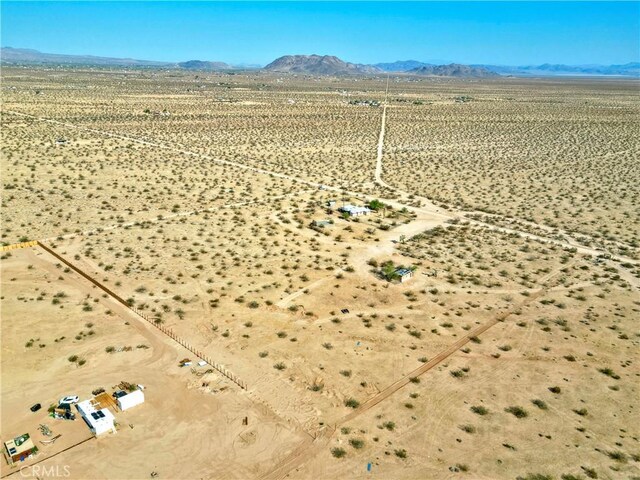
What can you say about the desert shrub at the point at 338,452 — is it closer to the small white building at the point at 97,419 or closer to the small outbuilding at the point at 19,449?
the small white building at the point at 97,419

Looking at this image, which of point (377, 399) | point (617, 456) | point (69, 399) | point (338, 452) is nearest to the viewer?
point (617, 456)

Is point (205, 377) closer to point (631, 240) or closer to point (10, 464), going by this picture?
point (10, 464)

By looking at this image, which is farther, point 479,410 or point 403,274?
point 403,274

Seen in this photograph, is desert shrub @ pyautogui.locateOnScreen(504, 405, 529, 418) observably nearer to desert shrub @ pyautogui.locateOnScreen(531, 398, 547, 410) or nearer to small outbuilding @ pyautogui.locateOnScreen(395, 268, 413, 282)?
desert shrub @ pyautogui.locateOnScreen(531, 398, 547, 410)

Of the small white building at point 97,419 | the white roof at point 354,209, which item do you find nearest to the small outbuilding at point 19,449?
the small white building at point 97,419

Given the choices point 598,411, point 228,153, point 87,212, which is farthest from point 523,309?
point 228,153

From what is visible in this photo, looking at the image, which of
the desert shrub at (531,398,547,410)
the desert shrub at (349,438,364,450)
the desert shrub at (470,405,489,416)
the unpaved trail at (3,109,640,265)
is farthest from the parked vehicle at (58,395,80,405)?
the unpaved trail at (3,109,640,265)

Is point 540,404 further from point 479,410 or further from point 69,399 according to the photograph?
point 69,399

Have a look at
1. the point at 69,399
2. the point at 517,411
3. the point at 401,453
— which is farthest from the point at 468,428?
the point at 69,399
